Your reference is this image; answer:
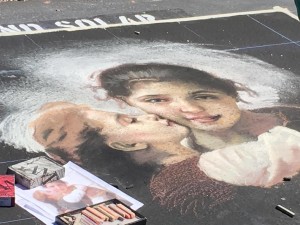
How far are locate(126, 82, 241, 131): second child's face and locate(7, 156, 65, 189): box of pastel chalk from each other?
4.11 feet

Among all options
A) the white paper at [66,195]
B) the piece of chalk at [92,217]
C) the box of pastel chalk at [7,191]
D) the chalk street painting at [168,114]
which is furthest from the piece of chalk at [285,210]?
the box of pastel chalk at [7,191]

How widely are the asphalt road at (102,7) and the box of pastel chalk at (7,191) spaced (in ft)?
10.6

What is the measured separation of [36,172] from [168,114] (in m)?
1.47

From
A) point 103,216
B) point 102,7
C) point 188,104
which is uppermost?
point 102,7

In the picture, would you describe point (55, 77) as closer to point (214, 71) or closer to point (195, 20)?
point (214, 71)

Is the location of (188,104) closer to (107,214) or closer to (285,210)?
(285,210)

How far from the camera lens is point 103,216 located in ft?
16.9

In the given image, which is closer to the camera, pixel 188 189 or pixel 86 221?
pixel 86 221

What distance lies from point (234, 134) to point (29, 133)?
1.62 m

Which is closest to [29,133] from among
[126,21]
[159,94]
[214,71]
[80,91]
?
[80,91]

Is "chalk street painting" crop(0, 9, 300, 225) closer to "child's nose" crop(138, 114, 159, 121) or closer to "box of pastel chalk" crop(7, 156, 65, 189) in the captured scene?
"child's nose" crop(138, 114, 159, 121)

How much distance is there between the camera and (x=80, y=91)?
6949mm

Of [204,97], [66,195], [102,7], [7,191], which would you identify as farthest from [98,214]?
[102,7]

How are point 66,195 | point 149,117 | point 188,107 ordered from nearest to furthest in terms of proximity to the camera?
point 66,195
point 149,117
point 188,107
